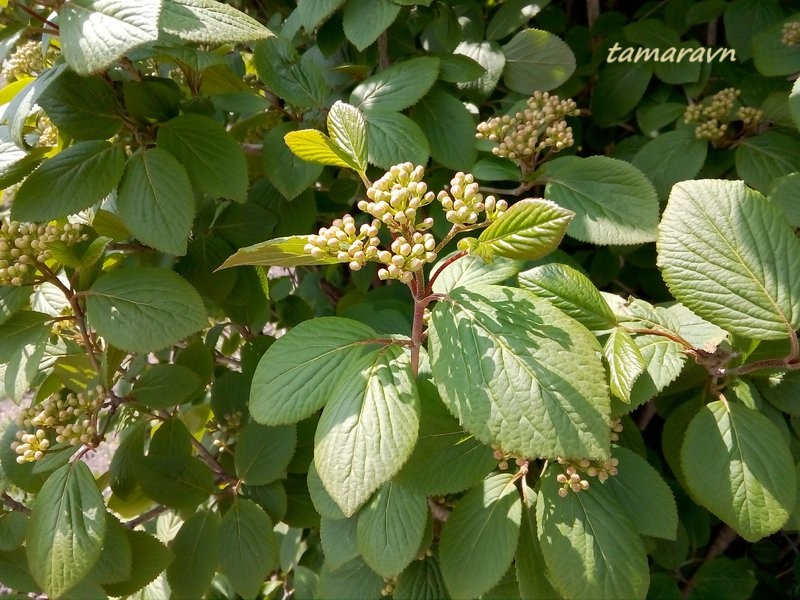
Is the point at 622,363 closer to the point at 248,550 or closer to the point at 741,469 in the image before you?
the point at 741,469

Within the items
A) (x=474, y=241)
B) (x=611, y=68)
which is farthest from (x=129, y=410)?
(x=611, y=68)

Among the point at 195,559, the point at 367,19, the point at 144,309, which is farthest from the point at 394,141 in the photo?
the point at 195,559

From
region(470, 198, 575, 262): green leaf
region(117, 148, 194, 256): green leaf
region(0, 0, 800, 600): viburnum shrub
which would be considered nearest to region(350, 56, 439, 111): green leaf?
region(0, 0, 800, 600): viburnum shrub

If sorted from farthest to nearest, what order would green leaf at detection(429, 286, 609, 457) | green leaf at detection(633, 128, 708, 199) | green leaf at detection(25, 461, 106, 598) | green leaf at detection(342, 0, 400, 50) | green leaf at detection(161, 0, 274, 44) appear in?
green leaf at detection(633, 128, 708, 199), green leaf at detection(342, 0, 400, 50), green leaf at detection(25, 461, 106, 598), green leaf at detection(161, 0, 274, 44), green leaf at detection(429, 286, 609, 457)

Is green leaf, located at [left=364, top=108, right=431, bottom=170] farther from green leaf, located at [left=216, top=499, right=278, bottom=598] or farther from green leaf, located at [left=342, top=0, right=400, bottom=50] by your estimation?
green leaf, located at [left=216, top=499, right=278, bottom=598]

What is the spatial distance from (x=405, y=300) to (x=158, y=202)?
802 millimetres

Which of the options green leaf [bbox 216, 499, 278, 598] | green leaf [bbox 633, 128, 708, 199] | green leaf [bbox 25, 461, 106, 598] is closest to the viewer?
green leaf [bbox 25, 461, 106, 598]

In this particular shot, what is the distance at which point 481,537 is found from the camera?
1213 millimetres

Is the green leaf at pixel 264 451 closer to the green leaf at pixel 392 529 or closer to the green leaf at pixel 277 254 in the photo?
the green leaf at pixel 392 529

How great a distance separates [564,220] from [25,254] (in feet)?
3.83

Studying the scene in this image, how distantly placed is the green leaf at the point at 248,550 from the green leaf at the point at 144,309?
583 mm

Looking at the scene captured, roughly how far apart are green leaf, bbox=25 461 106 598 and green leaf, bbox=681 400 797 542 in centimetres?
121

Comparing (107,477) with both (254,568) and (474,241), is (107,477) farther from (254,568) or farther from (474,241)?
(474,241)

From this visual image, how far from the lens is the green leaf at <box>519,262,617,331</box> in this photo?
41.6 inches
